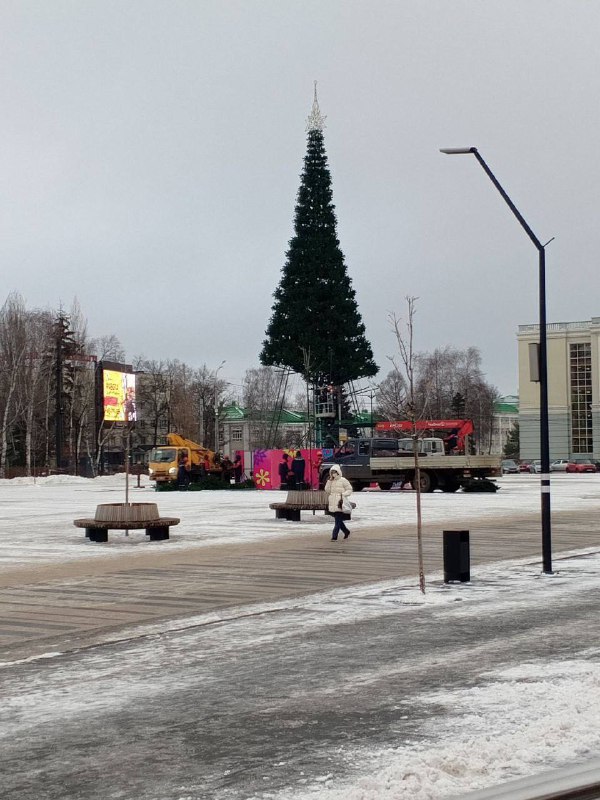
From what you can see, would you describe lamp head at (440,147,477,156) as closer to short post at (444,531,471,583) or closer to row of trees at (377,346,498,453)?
short post at (444,531,471,583)

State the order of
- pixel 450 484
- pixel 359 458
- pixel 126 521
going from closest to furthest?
pixel 126 521, pixel 450 484, pixel 359 458

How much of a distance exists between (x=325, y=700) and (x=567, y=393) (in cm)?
11045

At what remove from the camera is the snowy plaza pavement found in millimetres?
5812

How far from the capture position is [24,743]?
6.71 meters

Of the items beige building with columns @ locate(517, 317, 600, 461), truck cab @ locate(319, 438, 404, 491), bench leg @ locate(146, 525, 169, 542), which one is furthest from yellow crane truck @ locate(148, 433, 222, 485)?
beige building with columns @ locate(517, 317, 600, 461)

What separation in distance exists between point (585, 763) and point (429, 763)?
82 cm

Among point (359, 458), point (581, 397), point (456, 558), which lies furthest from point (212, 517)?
point (581, 397)

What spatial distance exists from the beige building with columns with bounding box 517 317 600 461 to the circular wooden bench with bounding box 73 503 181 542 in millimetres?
91841

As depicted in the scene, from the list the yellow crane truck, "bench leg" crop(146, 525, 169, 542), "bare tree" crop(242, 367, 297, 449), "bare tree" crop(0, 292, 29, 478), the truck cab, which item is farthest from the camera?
"bare tree" crop(242, 367, 297, 449)

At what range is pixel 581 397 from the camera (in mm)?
113750

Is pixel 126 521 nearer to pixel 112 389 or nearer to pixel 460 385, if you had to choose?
pixel 112 389

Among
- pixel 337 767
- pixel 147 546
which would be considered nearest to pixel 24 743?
pixel 337 767

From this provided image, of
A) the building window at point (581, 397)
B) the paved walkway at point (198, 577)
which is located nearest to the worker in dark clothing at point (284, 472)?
the paved walkway at point (198, 577)

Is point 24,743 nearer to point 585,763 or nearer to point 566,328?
point 585,763
